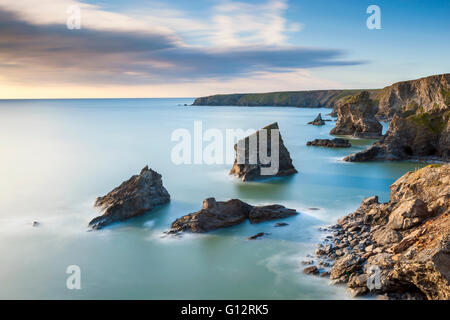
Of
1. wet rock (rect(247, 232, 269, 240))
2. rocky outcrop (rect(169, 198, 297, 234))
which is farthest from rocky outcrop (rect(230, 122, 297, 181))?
wet rock (rect(247, 232, 269, 240))

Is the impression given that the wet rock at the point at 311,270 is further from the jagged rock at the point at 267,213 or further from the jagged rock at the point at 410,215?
the jagged rock at the point at 267,213

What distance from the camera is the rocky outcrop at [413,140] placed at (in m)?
39.1

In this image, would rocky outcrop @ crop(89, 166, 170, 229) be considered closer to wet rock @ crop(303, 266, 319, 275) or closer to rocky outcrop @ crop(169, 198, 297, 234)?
rocky outcrop @ crop(169, 198, 297, 234)

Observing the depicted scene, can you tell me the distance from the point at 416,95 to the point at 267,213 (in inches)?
3410

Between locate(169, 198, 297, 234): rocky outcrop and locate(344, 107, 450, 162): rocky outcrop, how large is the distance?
921 inches

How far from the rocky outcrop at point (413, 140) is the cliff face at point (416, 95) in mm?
34460

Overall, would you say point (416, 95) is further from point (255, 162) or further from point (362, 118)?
point (255, 162)

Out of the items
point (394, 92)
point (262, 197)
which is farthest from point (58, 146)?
point (394, 92)

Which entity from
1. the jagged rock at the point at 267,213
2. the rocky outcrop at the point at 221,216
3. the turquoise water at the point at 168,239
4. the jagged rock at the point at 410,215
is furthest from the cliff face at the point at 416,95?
the jagged rock at the point at 410,215

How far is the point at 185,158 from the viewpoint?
1722 inches

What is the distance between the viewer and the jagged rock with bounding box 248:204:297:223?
2055 centimetres

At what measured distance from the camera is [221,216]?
20.1 metres
